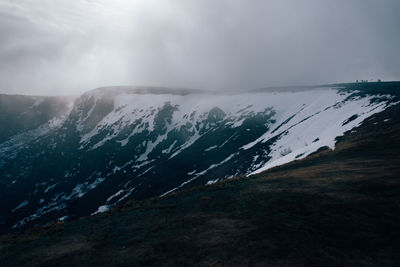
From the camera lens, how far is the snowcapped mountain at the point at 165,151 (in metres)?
94.5

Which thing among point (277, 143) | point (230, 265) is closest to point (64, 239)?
point (230, 265)

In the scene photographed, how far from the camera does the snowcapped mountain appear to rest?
94500 millimetres

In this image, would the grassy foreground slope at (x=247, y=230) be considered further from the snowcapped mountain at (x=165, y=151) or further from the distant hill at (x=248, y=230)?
the snowcapped mountain at (x=165, y=151)

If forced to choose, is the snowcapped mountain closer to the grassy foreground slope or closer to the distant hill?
the grassy foreground slope

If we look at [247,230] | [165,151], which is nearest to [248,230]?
[247,230]

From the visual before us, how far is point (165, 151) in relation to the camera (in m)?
150

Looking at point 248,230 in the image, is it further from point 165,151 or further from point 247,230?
point 165,151

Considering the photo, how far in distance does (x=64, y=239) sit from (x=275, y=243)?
40.8ft

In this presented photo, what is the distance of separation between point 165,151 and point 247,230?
136252 mm

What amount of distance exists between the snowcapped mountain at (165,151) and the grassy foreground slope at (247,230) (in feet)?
184

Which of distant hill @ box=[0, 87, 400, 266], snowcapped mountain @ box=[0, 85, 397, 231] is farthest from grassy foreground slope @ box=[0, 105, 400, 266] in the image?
snowcapped mountain @ box=[0, 85, 397, 231]

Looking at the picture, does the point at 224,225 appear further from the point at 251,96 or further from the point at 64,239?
the point at 251,96

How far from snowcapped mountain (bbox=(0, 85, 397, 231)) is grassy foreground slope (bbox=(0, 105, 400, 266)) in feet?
184

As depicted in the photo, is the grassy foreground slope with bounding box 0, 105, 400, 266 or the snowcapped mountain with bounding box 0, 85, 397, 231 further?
the snowcapped mountain with bounding box 0, 85, 397, 231
